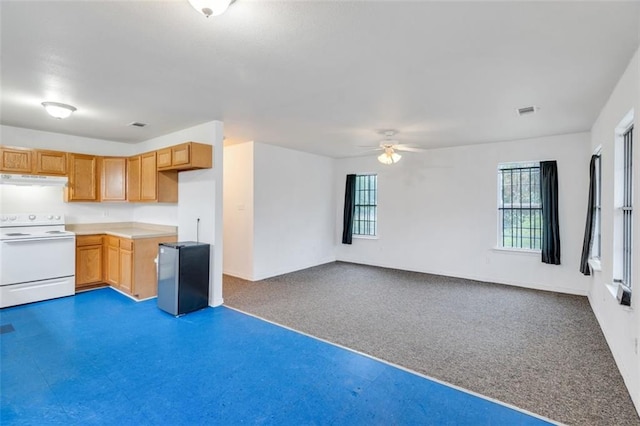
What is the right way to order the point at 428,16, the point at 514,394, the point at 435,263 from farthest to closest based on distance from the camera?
1. the point at 435,263
2. the point at 514,394
3. the point at 428,16

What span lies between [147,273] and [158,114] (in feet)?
7.57

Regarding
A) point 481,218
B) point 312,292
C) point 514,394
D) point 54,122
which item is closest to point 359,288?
point 312,292

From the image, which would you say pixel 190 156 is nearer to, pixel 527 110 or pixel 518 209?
pixel 527 110

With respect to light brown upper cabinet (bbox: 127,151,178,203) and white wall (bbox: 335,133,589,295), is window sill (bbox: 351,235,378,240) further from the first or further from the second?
light brown upper cabinet (bbox: 127,151,178,203)

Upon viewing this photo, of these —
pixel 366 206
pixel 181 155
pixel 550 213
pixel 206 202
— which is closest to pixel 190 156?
pixel 181 155

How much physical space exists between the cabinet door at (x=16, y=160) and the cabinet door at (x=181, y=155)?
Answer: 6.91ft

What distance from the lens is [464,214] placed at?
6.07 m

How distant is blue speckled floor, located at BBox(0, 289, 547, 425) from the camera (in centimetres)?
213

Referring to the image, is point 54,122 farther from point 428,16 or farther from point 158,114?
point 428,16

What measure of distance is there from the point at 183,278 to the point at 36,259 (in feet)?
7.31

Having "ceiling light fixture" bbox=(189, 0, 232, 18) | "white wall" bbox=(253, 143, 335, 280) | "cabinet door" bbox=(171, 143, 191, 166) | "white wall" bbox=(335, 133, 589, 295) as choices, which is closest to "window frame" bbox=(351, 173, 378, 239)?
"white wall" bbox=(335, 133, 589, 295)

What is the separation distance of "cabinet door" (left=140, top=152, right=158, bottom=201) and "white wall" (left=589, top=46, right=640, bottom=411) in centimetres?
550

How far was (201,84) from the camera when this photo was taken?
3.06 meters

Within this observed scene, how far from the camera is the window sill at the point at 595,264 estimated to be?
3810mm
